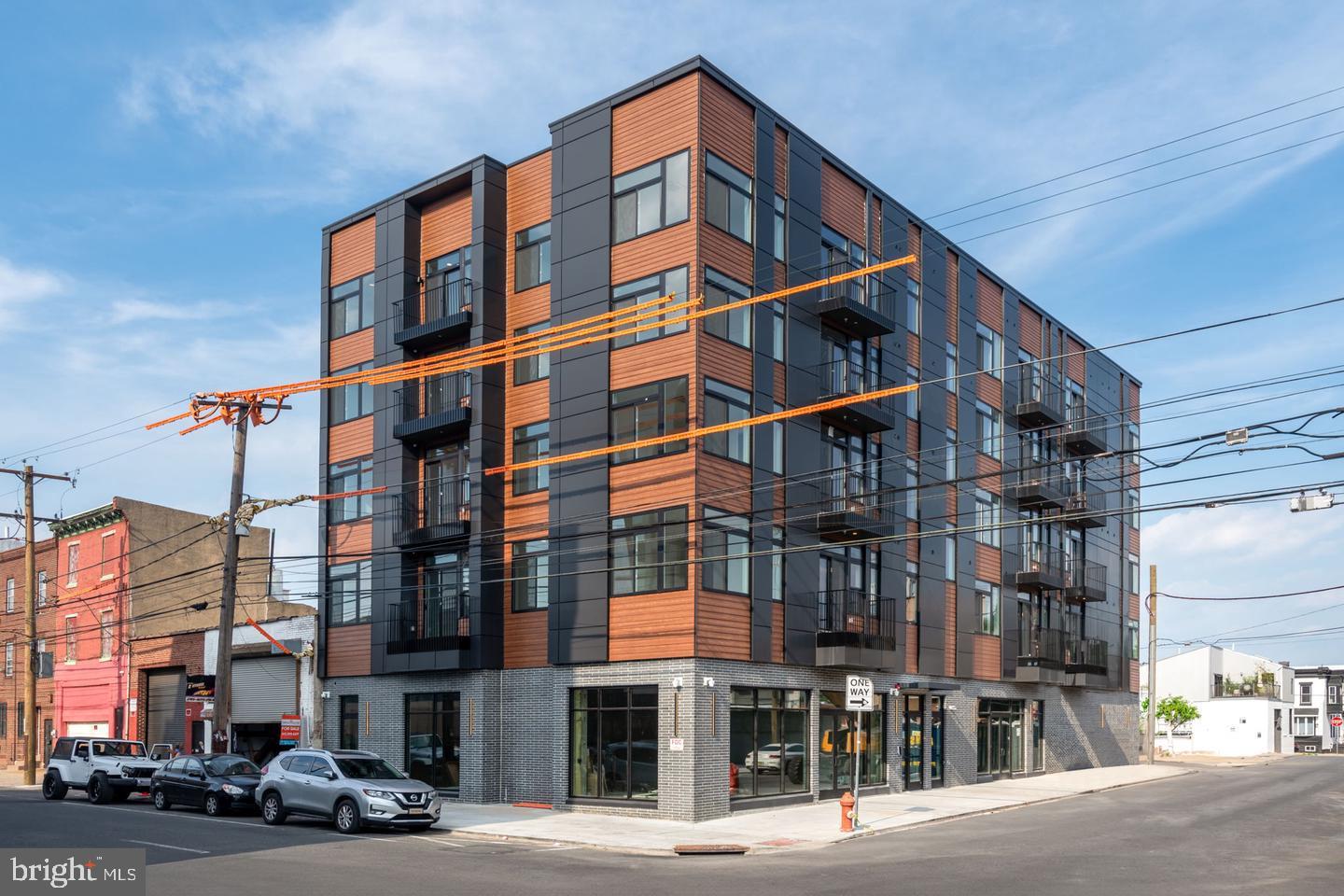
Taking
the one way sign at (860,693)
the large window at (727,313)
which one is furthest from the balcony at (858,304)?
the one way sign at (860,693)

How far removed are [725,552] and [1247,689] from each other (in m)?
82.6

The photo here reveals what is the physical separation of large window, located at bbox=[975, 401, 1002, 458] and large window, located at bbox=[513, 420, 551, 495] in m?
16.7

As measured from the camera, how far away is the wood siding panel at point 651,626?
28609mm

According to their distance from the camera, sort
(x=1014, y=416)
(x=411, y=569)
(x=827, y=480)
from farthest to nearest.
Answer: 1. (x=1014, y=416)
2. (x=411, y=569)
3. (x=827, y=480)

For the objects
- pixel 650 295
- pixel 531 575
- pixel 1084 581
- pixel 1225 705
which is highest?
pixel 650 295

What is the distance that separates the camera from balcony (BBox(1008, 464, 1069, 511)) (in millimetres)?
44719

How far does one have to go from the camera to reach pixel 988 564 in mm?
43406

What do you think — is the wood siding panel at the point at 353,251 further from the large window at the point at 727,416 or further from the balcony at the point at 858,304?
the balcony at the point at 858,304

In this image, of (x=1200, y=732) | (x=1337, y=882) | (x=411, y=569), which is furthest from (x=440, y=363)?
(x=1200, y=732)

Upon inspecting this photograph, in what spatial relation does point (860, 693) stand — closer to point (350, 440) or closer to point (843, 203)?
point (843, 203)

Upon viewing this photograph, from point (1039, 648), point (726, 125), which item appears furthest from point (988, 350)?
point (726, 125)

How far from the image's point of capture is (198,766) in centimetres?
3072

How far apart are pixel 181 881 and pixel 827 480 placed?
65.5 ft

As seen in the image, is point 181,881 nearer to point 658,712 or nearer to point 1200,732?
point 658,712
